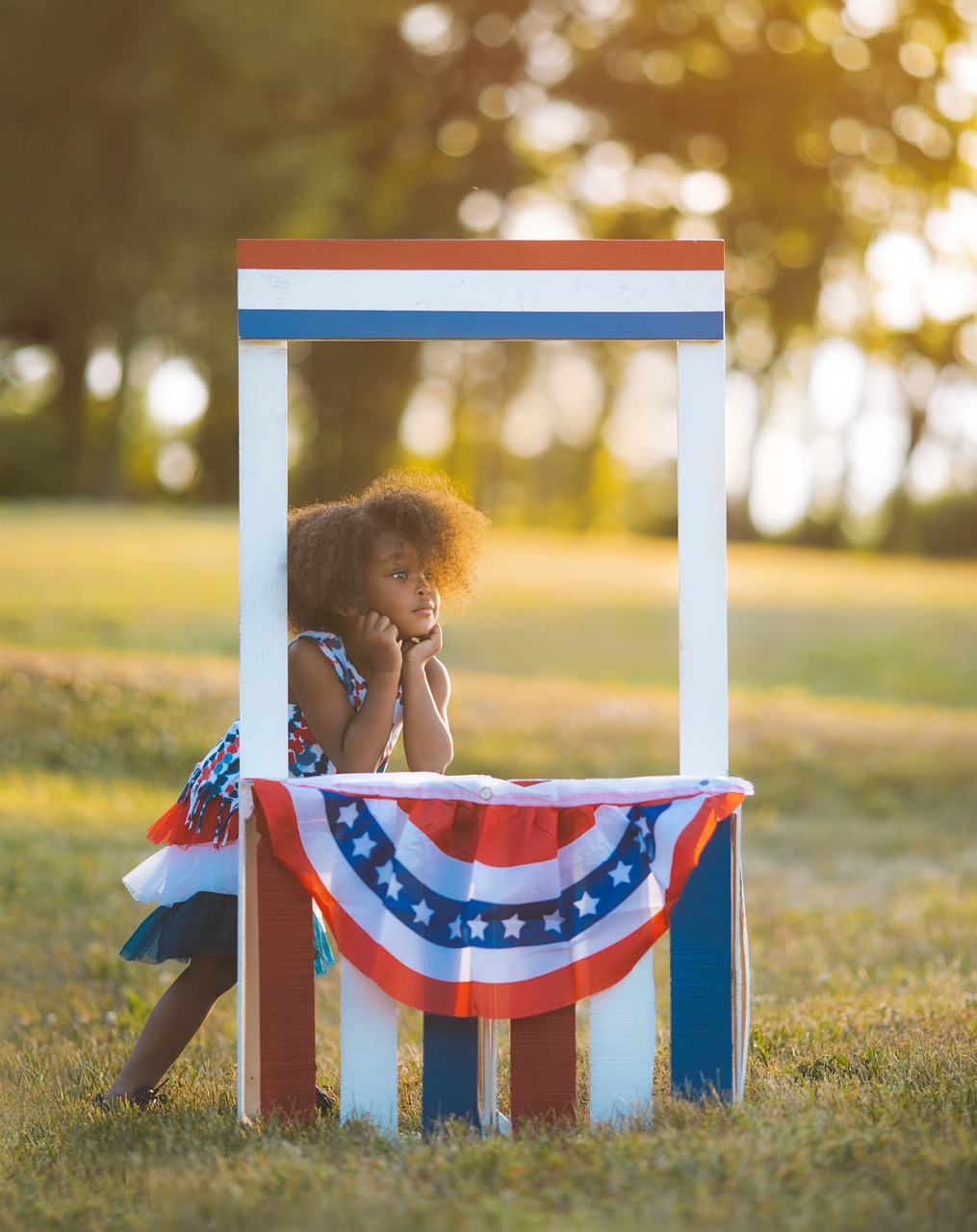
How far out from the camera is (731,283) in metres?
23.7

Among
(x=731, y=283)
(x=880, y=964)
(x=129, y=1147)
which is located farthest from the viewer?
(x=731, y=283)

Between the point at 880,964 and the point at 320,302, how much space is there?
136 inches

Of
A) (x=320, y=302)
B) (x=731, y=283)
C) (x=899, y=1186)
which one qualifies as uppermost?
(x=731, y=283)

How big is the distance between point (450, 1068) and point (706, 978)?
60cm

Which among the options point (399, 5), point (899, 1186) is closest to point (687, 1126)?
point (899, 1186)

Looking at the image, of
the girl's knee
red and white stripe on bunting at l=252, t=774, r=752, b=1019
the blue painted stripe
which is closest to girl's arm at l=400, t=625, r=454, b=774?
red and white stripe on bunting at l=252, t=774, r=752, b=1019

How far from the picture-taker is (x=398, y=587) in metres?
3.29

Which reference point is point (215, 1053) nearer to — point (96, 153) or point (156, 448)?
point (96, 153)

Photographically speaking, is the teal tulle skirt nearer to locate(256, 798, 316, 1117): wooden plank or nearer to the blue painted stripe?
locate(256, 798, 316, 1117): wooden plank

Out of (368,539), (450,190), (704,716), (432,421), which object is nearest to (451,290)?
(368,539)

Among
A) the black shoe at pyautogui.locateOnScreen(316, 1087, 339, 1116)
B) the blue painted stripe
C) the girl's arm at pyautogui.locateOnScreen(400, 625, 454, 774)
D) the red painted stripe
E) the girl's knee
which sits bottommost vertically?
the black shoe at pyautogui.locateOnScreen(316, 1087, 339, 1116)

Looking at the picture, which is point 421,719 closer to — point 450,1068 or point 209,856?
Answer: point 209,856

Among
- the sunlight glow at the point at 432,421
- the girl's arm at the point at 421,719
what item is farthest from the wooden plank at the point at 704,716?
the sunlight glow at the point at 432,421

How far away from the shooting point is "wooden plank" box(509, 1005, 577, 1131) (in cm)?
295
